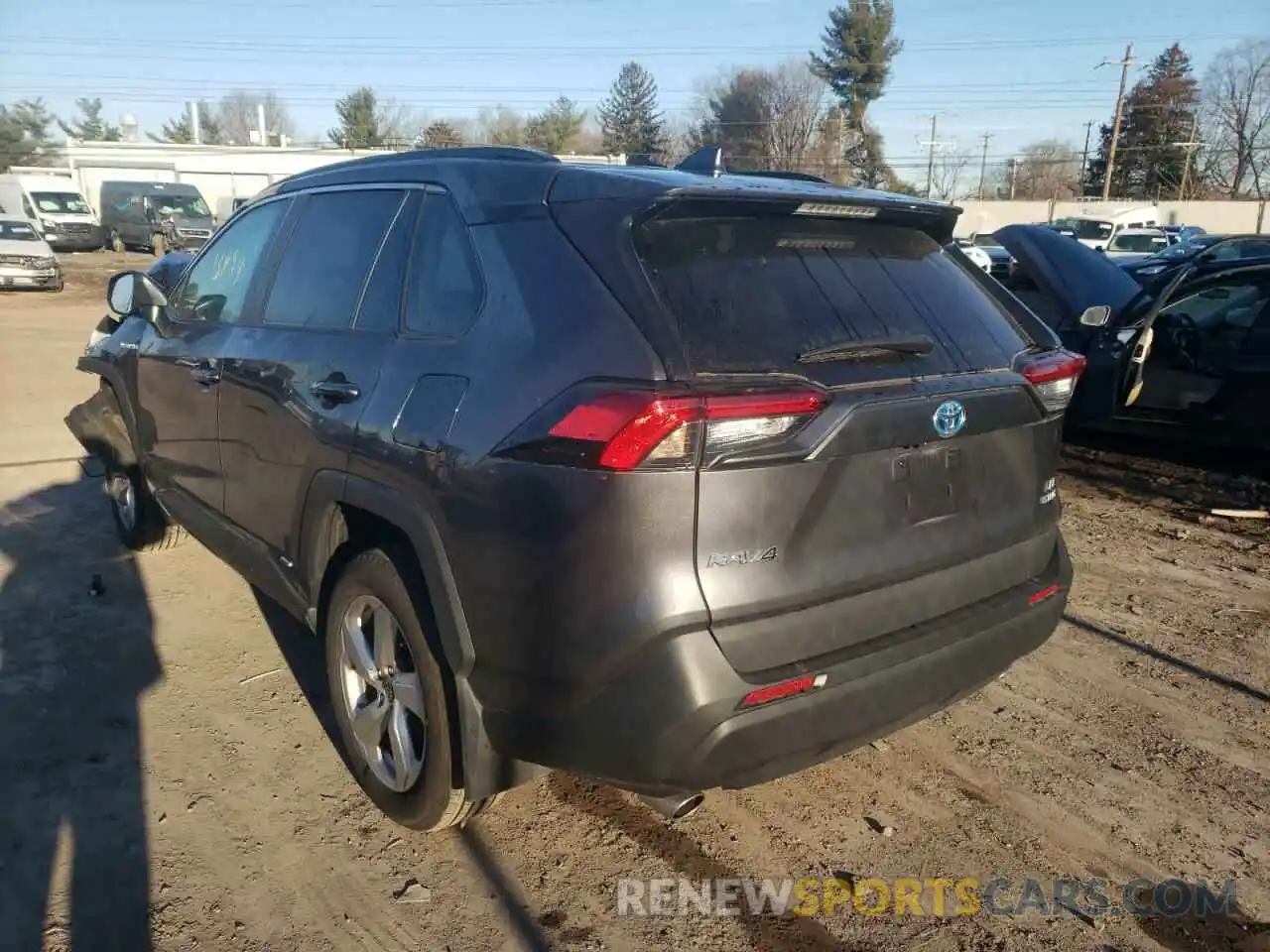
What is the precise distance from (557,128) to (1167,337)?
61413 millimetres

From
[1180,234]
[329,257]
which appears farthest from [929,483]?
[1180,234]

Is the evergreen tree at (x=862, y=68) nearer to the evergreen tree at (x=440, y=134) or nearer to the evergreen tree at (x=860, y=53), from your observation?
the evergreen tree at (x=860, y=53)

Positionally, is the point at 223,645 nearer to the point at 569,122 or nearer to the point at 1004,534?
the point at 1004,534

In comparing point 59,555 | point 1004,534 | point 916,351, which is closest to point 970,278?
point 916,351

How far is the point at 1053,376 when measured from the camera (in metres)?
2.85

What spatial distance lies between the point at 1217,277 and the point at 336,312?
229 inches

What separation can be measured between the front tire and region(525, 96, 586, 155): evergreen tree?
6134cm

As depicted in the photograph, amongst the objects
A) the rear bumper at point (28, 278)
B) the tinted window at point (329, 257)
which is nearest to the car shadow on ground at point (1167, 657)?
the tinted window at point (329, 257)

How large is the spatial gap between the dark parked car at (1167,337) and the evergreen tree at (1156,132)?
219 feet

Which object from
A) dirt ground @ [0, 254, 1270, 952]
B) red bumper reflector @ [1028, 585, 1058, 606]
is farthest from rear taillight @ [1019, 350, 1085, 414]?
dirt ground @ [0, 254, 1270, 952]

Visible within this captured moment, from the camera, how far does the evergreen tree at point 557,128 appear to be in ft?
207

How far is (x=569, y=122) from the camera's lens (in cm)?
Answer: 6450

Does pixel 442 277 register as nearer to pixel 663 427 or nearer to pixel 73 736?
pixel 663 427
